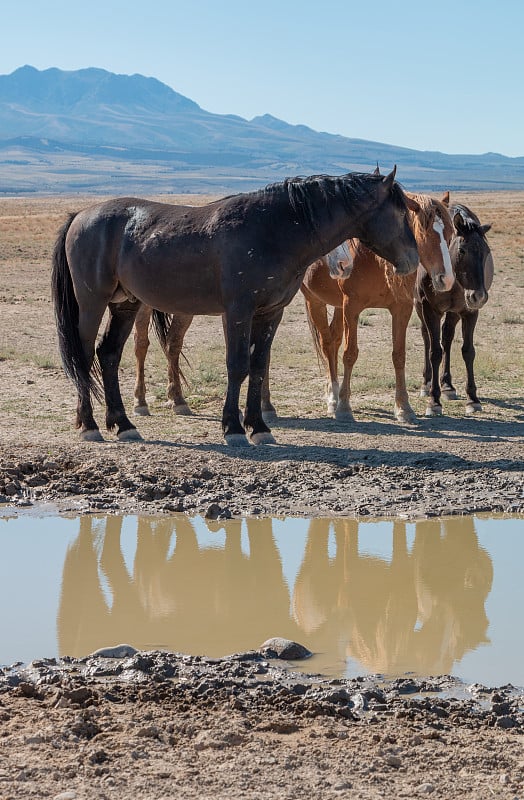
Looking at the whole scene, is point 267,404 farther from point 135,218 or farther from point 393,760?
point 393,760

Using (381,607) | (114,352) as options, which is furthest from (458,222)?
(381,607)

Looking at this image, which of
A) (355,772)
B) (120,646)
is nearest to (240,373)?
(120,646)

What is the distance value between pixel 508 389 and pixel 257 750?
354 inches

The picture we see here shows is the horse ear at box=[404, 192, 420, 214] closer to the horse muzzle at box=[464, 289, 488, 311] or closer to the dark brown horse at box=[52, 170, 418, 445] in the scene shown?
the dark brown horse at box=[52, 170, 418, 445]

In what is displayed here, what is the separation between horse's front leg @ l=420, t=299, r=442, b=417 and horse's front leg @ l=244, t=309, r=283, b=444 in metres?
2.24

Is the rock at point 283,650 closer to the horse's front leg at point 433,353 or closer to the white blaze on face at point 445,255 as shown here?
the white blaze on face at point 445,255

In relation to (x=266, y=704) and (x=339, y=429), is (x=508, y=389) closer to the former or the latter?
(x=339, y=429)

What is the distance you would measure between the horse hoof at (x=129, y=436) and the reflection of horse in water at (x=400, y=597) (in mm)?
2479

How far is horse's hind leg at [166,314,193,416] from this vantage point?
11164 mm

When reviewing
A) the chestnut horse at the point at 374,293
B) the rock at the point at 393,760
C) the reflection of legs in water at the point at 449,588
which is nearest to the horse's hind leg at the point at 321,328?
the chestnut horse at the point at 374,293

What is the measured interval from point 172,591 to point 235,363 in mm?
3143

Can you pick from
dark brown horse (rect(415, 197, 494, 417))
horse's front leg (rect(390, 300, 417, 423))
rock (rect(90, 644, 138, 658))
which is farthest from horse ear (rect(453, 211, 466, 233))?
rock (rect(90, 644, 138, 658))

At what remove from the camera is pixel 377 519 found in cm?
774

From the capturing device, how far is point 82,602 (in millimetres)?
6266
